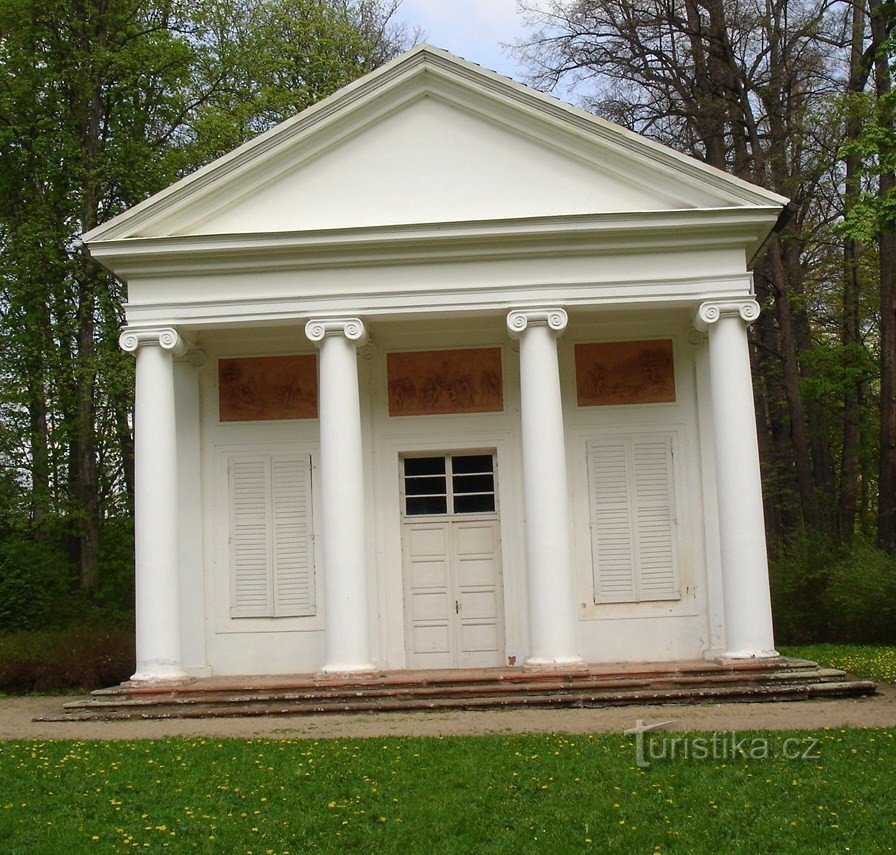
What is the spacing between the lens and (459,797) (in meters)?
7.93

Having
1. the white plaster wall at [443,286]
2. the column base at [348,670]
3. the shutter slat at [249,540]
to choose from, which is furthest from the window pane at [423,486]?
the column base at [348,670]

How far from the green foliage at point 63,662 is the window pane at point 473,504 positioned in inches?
210

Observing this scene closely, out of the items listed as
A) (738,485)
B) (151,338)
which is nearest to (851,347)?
(738,485)

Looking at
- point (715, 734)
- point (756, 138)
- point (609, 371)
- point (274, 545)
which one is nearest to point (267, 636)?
point (274, 545)

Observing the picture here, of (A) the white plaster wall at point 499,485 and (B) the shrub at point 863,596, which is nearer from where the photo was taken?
(A) the white plaster wall at point 499,485

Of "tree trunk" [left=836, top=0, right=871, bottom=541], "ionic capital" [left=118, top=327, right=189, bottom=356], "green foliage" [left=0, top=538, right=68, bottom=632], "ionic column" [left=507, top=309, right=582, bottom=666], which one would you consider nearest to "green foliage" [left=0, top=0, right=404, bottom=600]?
"green foliage" [left=0, top=538, right=68, bottom=632]

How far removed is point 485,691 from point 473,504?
3303 mm

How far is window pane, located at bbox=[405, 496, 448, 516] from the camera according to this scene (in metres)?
14.8

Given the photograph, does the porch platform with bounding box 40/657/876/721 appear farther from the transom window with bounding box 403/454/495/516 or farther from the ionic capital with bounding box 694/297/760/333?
the ionic capital with bounding box 694/297/760/333

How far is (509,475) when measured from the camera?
14688 mm

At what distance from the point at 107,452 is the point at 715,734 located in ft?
57.0

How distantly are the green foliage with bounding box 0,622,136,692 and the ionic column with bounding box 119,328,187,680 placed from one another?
3527 mm

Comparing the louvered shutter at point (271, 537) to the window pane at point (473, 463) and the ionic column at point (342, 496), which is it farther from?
the window pane at point (473, 463)

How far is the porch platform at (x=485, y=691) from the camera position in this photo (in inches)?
461
